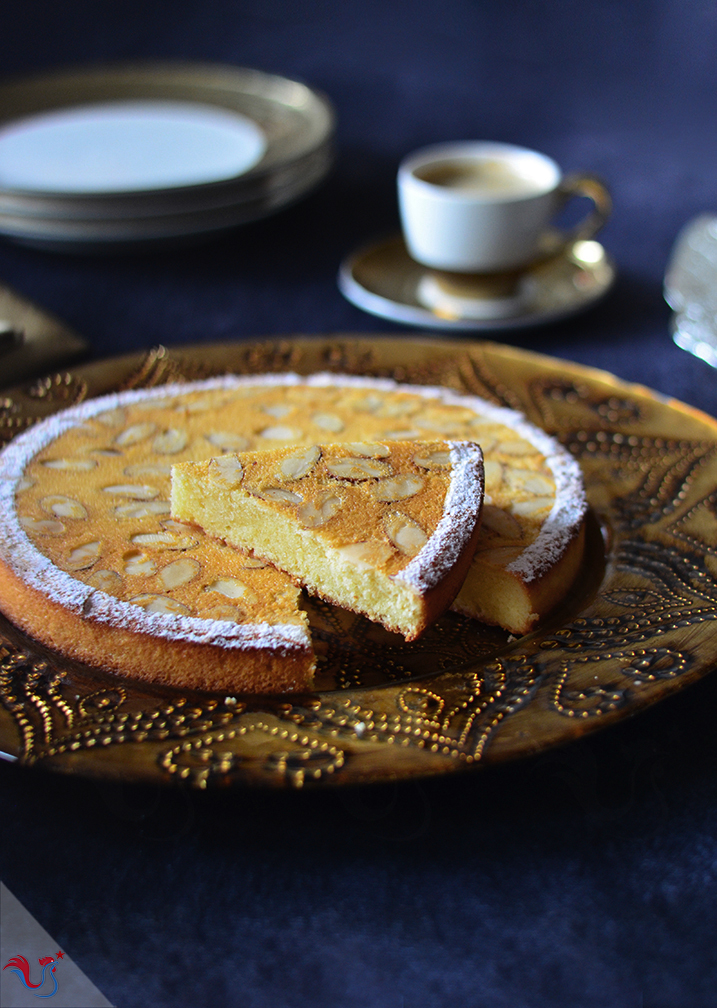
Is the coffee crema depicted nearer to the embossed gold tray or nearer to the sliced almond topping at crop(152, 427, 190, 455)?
the embossed gold tray

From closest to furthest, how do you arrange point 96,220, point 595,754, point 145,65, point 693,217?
point 595,754, point 96,220, point 693,217, point 145,65

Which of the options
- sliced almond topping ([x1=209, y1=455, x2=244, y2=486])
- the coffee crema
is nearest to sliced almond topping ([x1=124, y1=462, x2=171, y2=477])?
sliced almond topping ([x1=209, y1=455, x2=244, y2=486])

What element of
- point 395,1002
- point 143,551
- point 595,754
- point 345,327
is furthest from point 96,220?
point 395,1002

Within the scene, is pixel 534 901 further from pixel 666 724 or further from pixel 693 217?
pixel 693 217

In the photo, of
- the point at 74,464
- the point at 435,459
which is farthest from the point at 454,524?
the point at 74,464

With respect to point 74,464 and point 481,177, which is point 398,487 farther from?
point 481,177

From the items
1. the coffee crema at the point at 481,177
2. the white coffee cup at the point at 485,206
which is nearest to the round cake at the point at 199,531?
the white coffee cup at the point at 485,206
